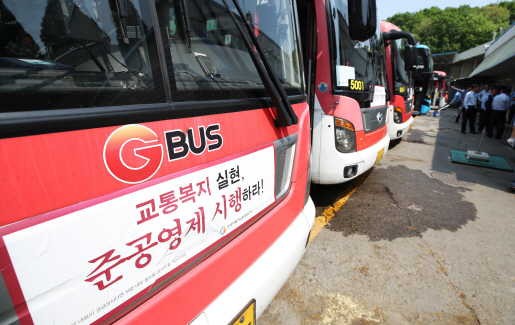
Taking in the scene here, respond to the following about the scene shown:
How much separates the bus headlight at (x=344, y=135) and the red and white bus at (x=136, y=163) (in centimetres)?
186

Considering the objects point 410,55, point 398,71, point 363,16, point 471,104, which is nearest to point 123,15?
point 363,16

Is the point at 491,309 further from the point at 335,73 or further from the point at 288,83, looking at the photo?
the point at 335,73

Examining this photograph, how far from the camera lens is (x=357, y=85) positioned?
3.24 m

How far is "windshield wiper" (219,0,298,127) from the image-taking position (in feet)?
4.06

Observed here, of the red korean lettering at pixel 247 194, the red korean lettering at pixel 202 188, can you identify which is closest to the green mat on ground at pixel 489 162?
the red korean lettering at pixel 247 194

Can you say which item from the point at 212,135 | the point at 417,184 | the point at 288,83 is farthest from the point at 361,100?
the point at 212,135

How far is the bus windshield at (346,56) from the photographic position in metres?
3.02

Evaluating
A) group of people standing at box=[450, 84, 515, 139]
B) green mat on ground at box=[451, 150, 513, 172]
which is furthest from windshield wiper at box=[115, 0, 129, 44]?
group of people standing at box=[450, 84, 515, 139]

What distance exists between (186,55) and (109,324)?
100 centimetres

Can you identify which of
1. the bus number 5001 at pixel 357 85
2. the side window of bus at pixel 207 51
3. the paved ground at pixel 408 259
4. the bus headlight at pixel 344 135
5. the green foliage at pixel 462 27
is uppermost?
the green foliage at pixel 462 27

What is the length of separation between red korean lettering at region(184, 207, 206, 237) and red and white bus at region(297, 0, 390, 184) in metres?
2.39

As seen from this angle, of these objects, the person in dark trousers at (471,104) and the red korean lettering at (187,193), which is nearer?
the red korean lettering at (187,193)

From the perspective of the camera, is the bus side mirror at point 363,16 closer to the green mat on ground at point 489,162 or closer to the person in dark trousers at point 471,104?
the green mat on ground at point 489,162

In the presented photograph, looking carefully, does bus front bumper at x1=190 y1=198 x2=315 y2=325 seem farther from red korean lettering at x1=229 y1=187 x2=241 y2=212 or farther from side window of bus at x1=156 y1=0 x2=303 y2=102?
side window of bus at x1=156 y1=0 x2=303 y2=102
